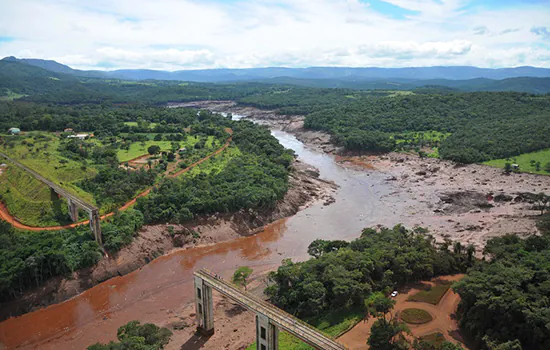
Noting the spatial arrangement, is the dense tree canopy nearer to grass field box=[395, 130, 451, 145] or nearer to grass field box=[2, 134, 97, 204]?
grass field box=[2, 134, 97, 204]

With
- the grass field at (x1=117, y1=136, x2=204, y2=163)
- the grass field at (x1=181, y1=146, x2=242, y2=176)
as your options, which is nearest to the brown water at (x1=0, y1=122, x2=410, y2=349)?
the grass field at (x1=181, y1=146, x2=242, y2=176)

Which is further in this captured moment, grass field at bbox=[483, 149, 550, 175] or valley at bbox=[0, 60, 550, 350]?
grass field at bbox=[483, 149, 550, 175]

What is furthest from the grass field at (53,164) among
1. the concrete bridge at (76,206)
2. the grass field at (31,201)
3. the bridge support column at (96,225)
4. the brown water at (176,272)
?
the brown water at (176,272)

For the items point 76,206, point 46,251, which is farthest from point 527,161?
point 46,251

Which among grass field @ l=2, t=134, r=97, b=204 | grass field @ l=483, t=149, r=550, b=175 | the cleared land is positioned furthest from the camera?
grass field @ l=483, t=149, r=550, b=175

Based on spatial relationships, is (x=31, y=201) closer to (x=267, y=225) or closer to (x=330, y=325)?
(x=267, y=225)
